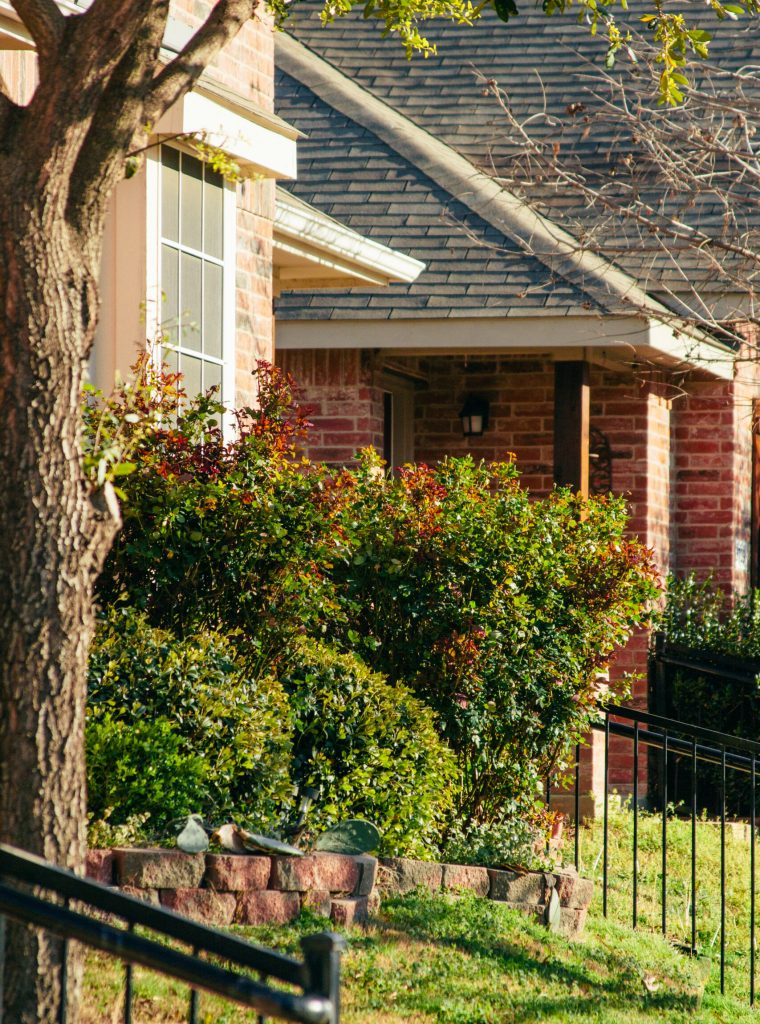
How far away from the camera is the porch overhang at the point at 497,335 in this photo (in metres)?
9.74

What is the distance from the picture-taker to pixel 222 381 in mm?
7629

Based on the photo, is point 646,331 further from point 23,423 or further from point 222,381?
point 23,423

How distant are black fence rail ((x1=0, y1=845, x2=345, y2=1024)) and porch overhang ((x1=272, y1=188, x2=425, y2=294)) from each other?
6145 millimetres

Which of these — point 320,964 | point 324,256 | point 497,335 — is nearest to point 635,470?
point 497,335

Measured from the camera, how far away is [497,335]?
9875mm

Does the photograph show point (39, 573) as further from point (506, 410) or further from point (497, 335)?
point (506, 410)

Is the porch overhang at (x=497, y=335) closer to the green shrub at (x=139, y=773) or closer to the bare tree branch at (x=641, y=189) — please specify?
the bare tree branch at (x=641, y=189)

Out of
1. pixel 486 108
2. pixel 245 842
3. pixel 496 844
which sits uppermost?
pixel 486 108

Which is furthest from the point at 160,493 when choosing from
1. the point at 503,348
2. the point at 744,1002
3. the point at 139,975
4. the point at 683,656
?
the point at 683,656

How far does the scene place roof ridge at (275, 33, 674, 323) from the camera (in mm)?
9953

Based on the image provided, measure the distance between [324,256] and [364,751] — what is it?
425 cm

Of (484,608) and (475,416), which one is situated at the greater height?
(475,416)

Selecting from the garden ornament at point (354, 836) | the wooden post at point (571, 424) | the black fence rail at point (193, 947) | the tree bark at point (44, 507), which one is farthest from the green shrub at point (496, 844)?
the wooden post at point (571, 424)

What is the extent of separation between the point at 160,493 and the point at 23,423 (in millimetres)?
2481
